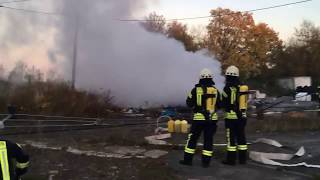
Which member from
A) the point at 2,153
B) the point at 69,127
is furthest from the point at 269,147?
the point at 2,153

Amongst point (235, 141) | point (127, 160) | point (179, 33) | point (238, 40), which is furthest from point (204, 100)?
point (238, 40)

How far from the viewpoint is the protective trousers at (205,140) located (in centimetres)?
1009

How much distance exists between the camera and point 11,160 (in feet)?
16.3

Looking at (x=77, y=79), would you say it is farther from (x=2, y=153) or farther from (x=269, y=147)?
(x=2, y=153)

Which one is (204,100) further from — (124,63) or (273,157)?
(124,63)

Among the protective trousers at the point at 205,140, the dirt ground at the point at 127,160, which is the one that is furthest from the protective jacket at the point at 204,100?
the dirt ground at the point at 127,160

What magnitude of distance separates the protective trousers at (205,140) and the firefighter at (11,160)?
5.30 meters

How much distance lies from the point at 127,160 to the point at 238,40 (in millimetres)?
43815

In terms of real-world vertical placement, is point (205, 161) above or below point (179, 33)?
below

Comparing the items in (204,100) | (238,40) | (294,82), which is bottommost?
(204,100)

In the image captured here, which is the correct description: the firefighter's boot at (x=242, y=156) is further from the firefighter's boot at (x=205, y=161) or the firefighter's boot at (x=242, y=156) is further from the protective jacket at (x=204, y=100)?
the protective jacket at (x=204, y=100)

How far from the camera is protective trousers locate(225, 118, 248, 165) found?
10.3 meters

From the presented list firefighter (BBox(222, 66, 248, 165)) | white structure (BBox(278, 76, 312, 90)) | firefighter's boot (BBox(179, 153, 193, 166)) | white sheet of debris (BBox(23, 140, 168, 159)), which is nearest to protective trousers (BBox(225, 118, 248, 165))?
firefighter (BBox(222, 66, 248, 165))

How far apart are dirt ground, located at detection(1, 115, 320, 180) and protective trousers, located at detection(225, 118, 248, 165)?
0.75 ft
